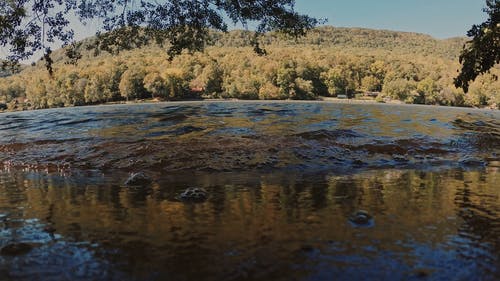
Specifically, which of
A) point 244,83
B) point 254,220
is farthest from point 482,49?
point 244,83

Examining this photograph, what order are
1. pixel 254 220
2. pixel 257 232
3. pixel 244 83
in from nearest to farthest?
pixel 257 232 → pixel 254 220 → pixel 244 83

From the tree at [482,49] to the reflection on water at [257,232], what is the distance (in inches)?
301

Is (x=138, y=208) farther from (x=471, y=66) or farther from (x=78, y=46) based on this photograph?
(x=471, y=66)

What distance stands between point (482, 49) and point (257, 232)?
12.8 m

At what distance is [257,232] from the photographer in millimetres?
4887

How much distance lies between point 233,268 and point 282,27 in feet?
45.8

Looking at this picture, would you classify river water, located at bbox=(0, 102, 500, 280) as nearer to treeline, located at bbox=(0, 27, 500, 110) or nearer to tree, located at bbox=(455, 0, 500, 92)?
tree, located at bbox=(455, 0, 500, 92)

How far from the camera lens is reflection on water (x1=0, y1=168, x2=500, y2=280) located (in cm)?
376

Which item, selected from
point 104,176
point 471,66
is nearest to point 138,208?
point 104,176

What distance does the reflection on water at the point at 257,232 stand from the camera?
376 centimetres

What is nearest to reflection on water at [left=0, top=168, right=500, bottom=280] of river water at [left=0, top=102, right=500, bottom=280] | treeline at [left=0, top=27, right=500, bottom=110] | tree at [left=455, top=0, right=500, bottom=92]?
river water at [left=0, top=102, right=500, bottom=280]

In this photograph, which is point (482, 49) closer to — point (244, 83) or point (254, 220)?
point (254, 220)

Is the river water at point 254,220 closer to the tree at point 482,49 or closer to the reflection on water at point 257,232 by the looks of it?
the reflection on water at point 257,232

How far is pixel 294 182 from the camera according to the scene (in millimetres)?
8539
